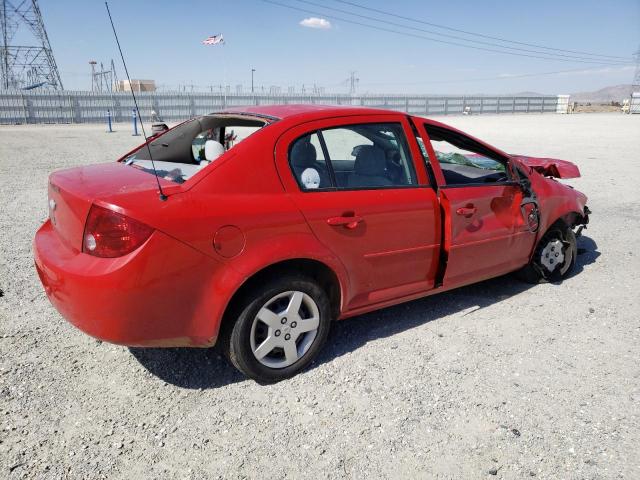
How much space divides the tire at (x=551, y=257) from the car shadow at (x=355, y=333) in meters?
0.14

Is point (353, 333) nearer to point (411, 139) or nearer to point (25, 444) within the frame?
point (411, 139)

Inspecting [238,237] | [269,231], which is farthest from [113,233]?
[269,231]

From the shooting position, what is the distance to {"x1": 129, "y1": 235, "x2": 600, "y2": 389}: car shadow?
10.0 feet

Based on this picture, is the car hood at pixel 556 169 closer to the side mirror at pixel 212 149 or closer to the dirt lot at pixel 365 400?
the dirt lot at pixel 365 400

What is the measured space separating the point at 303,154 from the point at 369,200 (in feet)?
1.64

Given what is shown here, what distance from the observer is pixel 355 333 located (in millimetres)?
3609

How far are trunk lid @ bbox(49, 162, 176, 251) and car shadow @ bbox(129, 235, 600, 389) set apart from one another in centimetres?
100

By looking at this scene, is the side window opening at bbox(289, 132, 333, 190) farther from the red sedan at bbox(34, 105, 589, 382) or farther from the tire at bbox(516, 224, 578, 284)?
the tire at bbox(516, 224, 578, 284)

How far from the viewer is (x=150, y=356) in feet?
10.7

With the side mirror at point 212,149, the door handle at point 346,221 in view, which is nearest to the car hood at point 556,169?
the door handle at point 346,221

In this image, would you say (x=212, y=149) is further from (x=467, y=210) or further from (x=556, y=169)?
(x=556, y=169)

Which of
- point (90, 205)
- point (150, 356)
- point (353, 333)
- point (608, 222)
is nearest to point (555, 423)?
point (353, 333)

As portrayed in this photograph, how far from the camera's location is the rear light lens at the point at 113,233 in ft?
7.79

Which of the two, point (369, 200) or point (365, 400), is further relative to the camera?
point (369, 200)
